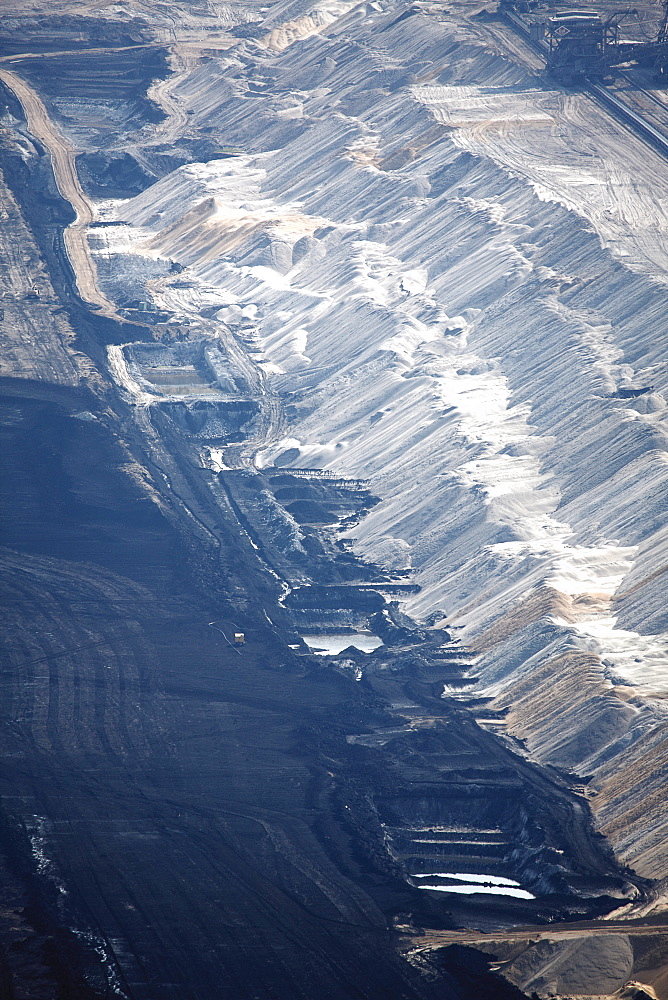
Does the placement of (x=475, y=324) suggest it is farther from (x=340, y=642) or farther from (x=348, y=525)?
(x=340, y=642)

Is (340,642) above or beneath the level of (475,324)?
beneath

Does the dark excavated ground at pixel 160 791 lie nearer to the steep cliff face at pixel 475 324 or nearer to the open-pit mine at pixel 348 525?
the open-pit mine at pixel 348 525

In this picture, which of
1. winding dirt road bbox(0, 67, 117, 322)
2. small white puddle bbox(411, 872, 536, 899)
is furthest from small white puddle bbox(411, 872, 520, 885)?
winding dirt road bbox(0, 67, 117, 322)

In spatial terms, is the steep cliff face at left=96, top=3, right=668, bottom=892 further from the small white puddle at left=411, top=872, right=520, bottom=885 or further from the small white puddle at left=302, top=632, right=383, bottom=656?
the small white puddle at left=411, top=872, right=520, bottom=885

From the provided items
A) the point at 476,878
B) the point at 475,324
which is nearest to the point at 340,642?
the point at 476,878

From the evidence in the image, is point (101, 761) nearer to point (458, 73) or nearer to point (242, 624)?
point (242, 624)

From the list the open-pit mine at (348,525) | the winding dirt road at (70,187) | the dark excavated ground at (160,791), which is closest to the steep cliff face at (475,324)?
the open-pit mine at (348,525)

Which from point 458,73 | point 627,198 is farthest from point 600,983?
point 458,73
